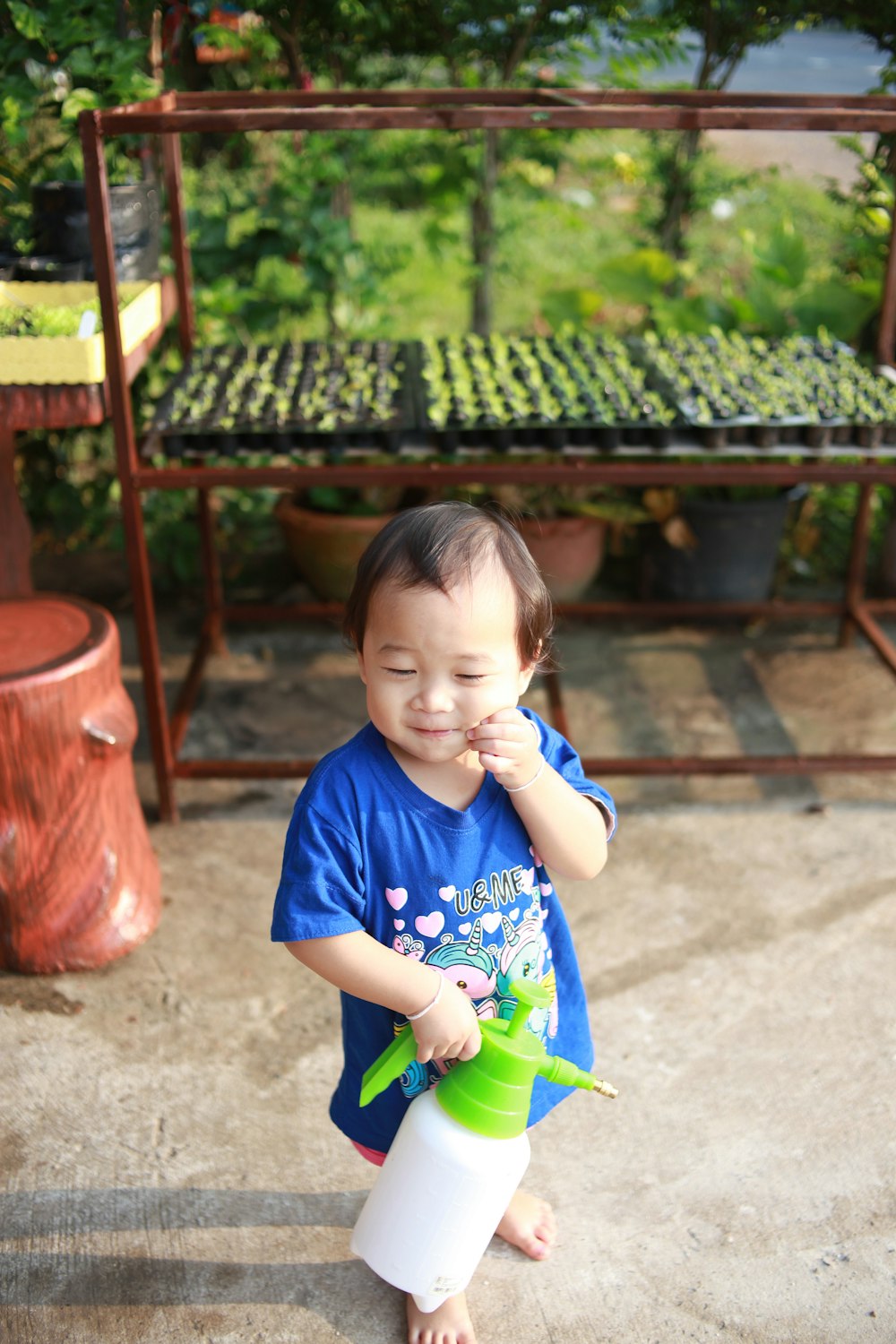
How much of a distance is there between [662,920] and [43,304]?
2077 mm

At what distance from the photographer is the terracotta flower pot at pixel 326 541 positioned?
158 inches

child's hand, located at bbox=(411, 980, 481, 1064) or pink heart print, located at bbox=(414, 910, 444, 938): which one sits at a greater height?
pink heart print, located at bbox=(414, 910, 444, 938)

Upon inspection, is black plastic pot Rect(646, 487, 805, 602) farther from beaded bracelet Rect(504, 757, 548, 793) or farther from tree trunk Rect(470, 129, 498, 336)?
beaded bracelet Rect(504, 757, 548, 793)

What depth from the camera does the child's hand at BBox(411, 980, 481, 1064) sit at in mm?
1562

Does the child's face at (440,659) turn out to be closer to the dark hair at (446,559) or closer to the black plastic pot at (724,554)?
the dark hair at (446,559)

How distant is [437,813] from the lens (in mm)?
1644

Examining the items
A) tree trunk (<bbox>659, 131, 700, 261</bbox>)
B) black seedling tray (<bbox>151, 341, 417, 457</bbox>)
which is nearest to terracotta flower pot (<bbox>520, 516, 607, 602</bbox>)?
black seedling tray (<bbox>151, 341, 417, 457</bbox>)

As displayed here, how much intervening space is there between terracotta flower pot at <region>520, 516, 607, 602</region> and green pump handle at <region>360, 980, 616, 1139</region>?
2583 mm

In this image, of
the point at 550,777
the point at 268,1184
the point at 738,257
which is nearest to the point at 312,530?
the point at 268,1184

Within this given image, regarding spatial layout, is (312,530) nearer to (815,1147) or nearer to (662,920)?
(662,920)

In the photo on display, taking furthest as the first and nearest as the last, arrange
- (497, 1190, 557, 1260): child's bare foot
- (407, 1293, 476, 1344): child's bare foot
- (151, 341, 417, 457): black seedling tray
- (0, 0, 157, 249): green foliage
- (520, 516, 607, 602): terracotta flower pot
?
(520, 516, 607, 602): terracotta flower pot < (0, 0, 157, 249): green foliage < (151, 341, 417, 457): black seedling tray < (497, 1190, 557, 1260): child's bare foot < (407, 1293, 476, 1344): child's bare foot

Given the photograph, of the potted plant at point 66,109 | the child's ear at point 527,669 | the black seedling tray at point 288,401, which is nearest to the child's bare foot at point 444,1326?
the child's ear at point 527,669

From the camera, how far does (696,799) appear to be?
11.0ft

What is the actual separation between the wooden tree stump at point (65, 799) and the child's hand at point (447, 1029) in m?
1.24
